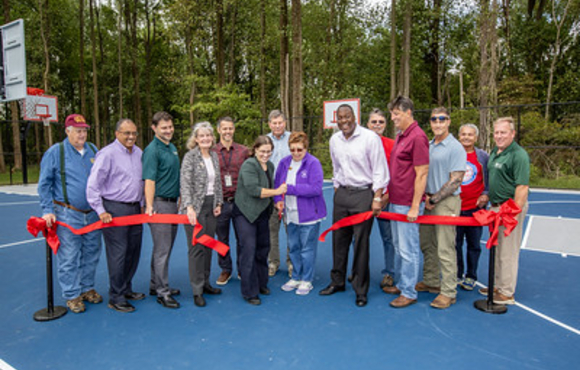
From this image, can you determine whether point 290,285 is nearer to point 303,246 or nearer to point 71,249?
point 303,246

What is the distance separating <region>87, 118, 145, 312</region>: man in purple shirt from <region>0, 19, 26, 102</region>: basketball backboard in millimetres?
3100

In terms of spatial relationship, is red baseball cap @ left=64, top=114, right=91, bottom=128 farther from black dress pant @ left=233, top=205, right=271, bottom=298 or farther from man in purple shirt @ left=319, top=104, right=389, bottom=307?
man in purple shirt @ left=319, top=104, right=389, bottom=307

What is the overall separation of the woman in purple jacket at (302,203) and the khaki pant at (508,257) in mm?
1892

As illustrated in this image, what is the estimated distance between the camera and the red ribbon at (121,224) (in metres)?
3.96

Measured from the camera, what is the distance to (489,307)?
407 cm

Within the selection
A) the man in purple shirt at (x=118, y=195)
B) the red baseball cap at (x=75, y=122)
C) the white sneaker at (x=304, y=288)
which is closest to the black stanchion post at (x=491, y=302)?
the white sneaker at (x=304, y=288)

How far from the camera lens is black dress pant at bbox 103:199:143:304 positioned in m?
4.07

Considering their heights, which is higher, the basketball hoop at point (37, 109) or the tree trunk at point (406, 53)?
the tree trunk at point (406, 53)

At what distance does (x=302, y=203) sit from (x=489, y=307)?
2160 millimetres

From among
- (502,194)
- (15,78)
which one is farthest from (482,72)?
(15,78)

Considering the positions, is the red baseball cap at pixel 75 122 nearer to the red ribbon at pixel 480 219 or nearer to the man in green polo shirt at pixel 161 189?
the man in green polo shirt at pixel 161 189

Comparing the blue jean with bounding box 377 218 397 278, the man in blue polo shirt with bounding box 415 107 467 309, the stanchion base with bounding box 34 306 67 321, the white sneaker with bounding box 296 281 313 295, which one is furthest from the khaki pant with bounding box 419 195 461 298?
the stanchion base with bounding box 34 306 67 321

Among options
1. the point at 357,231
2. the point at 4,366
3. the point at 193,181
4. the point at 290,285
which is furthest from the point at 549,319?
the point at 4,366

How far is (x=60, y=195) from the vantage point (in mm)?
4105
